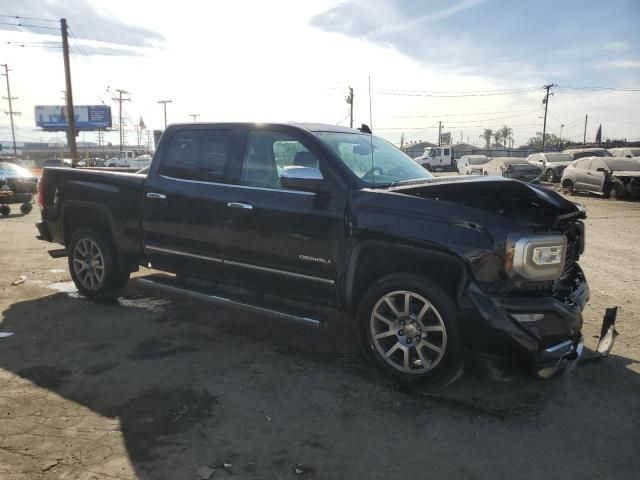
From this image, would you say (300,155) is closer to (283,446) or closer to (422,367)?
(422,367)

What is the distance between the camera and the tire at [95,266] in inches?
220

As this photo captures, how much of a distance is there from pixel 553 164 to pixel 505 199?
86.4ft

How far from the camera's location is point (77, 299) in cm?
587

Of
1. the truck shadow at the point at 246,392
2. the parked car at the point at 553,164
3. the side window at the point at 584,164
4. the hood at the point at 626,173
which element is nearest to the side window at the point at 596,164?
the side window at the point at 584,164

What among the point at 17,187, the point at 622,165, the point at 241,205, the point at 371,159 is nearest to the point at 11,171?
the point at 17,187

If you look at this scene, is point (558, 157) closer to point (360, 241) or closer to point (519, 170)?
point (519, 170)

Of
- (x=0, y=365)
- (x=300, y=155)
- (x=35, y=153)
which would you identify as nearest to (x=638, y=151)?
(x=300, y=155)

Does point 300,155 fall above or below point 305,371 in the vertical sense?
above

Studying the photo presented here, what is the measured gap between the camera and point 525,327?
315cm

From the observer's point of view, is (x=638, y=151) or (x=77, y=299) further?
(x=638, y=151)

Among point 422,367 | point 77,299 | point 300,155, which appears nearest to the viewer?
point 422,367

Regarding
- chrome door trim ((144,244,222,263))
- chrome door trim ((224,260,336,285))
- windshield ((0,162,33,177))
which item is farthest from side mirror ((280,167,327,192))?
windshield ((0,162,33,177))

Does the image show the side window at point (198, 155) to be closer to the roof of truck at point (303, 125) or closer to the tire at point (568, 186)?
the roof of truck at point (303, 125)

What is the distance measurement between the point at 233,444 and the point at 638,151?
32.7m
